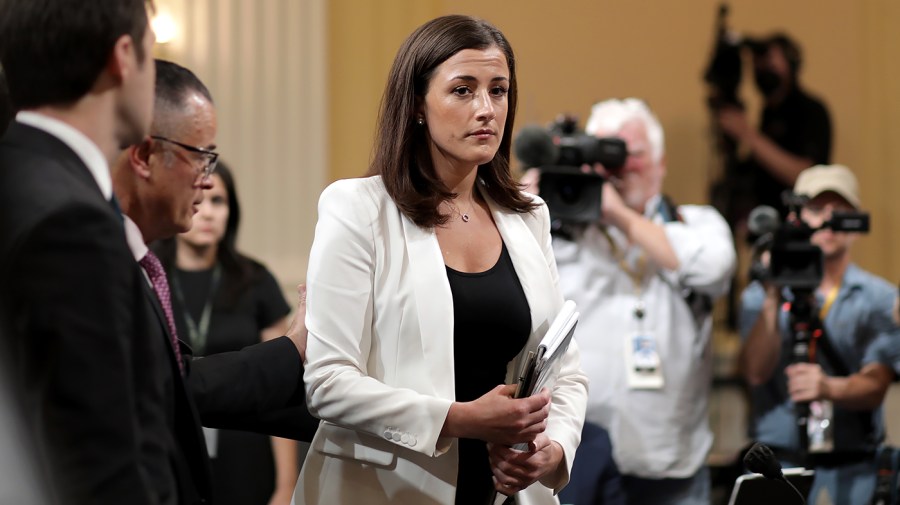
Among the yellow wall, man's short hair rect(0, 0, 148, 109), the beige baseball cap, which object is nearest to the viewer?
man's short hair rect(0, 0, 148, 109)

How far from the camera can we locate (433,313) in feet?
6.23

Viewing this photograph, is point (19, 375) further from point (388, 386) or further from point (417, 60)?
point (417, 60)

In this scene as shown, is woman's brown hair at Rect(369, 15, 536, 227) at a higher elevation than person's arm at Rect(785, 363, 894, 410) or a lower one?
higher

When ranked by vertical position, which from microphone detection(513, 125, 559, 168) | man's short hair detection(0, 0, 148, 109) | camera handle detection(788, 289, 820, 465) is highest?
man's short hair detection(0, 0, 148, 109)

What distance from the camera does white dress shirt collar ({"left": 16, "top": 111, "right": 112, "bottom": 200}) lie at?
127 centimetres

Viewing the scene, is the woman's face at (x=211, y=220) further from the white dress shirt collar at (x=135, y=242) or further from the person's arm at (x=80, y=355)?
the person's arm at (x=80, y=355)

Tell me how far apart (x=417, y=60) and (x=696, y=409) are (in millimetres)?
1779

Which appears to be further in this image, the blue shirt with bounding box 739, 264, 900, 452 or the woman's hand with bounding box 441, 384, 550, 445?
the blue shirt with bounding box 739, 264, 900, 452

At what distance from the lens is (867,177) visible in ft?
19.4

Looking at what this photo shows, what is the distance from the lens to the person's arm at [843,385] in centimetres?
339

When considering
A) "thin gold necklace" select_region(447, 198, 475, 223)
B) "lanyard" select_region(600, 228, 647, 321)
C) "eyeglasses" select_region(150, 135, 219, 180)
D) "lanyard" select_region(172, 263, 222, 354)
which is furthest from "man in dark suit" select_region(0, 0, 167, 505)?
"lanyard" select_region(600, 228, 647, 321)

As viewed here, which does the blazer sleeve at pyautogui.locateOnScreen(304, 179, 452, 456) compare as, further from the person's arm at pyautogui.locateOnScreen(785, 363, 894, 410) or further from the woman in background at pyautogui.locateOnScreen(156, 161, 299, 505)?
the person's arm at pyautogui.locateOnScreen(785, 363, 894, 410)

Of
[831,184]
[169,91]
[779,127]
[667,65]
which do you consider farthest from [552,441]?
[667,65]

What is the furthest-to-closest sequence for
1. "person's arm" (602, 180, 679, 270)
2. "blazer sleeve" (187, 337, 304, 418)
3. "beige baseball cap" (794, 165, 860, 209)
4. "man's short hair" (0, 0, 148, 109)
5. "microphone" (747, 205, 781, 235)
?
"beige baseball cap" (794, 165, 860, 209), "microphone" (747, 205, 781, 235), "person's arm" (602, 180, 679, 270), "blazer sleeve" (187, 337, 304, 418), "man's short hair" (0, 0, 148, 109)
